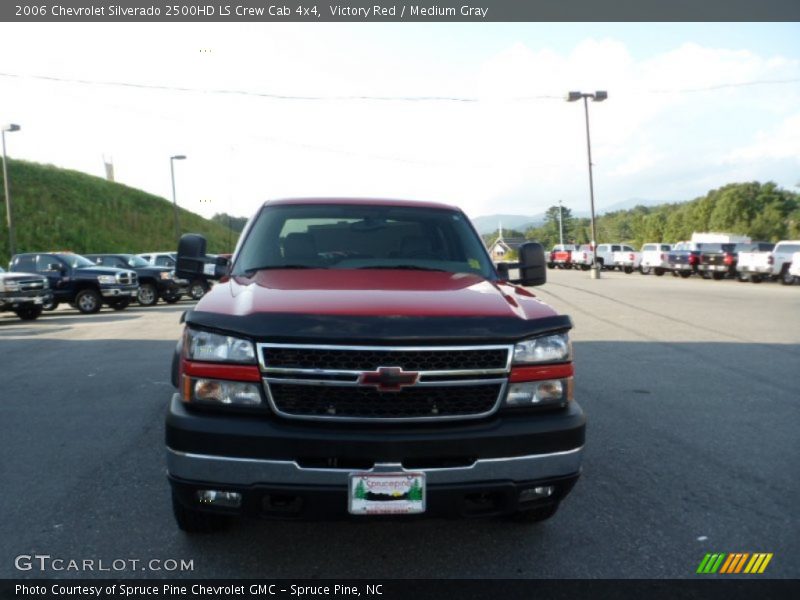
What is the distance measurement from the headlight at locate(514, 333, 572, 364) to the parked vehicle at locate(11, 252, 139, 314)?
60.6 ft

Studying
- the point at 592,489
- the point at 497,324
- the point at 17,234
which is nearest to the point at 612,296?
the point at 592,489

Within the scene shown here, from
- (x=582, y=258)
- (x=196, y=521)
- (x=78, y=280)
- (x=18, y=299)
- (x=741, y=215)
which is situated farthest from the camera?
(x=741, y=215)

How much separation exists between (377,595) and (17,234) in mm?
59572

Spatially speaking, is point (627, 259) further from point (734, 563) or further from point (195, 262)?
point (734, 563)

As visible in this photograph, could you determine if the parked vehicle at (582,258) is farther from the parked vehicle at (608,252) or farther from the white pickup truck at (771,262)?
the white pickup truck at (771,262)

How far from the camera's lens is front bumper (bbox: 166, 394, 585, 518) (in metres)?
2.81

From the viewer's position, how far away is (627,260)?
141ft

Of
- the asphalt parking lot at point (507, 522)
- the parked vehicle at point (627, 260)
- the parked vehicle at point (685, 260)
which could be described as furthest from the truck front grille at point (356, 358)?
the parked vehicle at point (627, 260)

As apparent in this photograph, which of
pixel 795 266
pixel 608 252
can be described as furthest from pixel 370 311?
pixel 608 252

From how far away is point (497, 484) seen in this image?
2910mm

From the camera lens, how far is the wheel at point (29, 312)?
1783 cm

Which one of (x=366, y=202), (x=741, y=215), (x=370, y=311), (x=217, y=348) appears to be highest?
(x=741, y=215)

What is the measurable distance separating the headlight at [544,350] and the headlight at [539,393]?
10 cm

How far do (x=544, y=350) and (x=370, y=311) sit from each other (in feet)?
2.71
